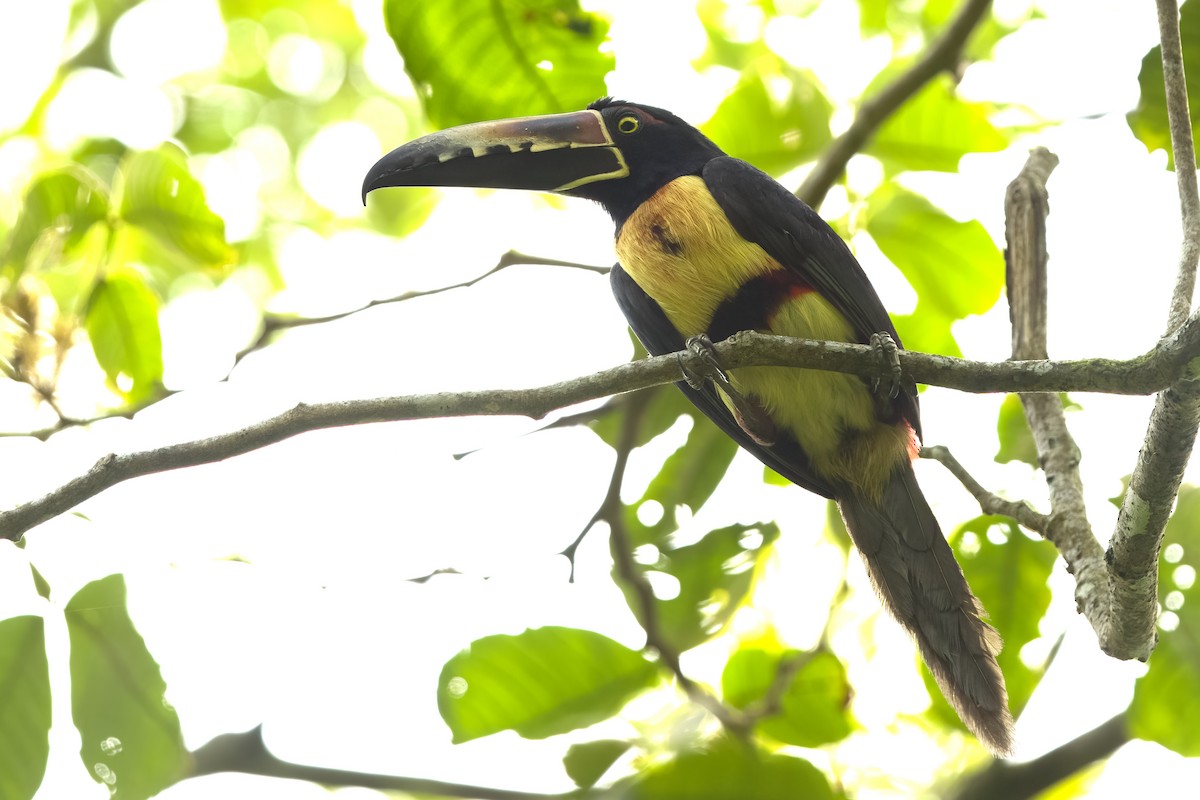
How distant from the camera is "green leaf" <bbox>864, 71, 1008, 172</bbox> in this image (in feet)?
13.0

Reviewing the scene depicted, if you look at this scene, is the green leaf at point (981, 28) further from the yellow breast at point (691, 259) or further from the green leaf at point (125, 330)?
the green leaf at point (125, 330)

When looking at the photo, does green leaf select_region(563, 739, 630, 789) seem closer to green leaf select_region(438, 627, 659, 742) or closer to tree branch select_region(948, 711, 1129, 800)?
green leaf select_region(438, 627, 659, 742)

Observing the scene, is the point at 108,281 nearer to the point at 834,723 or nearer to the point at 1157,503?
the point at 834,723

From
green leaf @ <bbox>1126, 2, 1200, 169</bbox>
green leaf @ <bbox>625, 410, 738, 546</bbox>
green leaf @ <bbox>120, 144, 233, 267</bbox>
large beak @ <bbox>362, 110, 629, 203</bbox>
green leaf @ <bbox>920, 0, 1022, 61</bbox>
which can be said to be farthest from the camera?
green leaf @ <bbox>920, 0, 1022, 61</bbox>

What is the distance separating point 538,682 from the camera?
3545 mm

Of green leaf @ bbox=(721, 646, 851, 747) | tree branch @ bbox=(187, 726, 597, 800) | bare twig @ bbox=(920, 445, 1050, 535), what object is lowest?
tree branch @ bbox=(187, 726, 597, 800)

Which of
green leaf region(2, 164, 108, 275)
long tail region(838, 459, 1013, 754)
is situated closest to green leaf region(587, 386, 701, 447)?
long tail region(838, 459, 1013, 754)

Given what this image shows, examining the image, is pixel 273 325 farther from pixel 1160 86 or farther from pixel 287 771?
pixel 1160 86

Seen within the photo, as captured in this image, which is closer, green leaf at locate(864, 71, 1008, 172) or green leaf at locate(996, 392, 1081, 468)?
green leaf at locate(996, 392, 1081, 468)

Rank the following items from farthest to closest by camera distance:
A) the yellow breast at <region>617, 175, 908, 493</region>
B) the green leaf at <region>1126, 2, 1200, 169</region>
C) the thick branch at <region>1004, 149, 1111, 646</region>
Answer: the yellow breast at <region>617, 175, 908, 493</region> → the green leaf at <region>1126, 2, 1200, 169</region> → the thick branch at <region>1004, 149, 1111, 646</region>

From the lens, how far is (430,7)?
10.3 ft

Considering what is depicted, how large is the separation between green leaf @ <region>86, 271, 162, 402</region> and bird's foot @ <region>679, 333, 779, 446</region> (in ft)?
5.75

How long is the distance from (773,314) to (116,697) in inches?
79.6

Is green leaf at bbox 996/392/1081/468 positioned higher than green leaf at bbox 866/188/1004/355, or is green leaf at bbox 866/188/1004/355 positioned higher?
green leaf at bbox 866/188/1004/355
